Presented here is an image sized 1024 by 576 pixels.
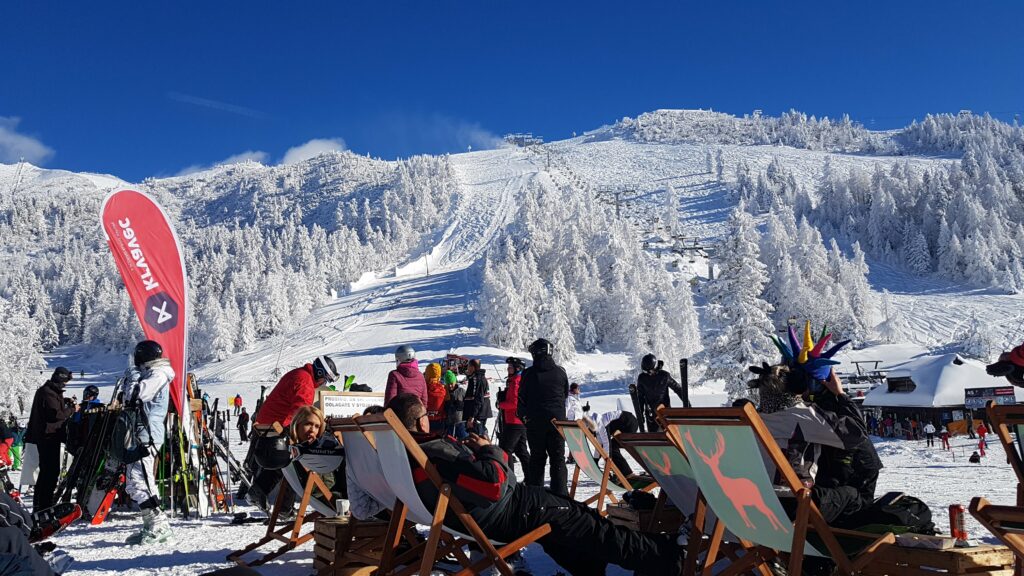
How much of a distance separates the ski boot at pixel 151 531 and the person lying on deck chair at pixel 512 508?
3.24 meters

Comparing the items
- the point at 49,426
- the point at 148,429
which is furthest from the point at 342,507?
the point at 49,426

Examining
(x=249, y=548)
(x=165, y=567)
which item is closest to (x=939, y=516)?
(x=249, y=548)

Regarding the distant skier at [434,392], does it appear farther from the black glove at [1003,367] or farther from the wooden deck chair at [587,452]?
the black glove at [1003,367]

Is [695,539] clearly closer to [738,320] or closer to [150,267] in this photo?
[150,267]

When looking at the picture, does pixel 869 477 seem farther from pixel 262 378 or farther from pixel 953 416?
pixel 262 378

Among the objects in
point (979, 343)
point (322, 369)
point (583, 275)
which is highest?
point (583, 275)

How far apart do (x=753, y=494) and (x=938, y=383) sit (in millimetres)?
32141

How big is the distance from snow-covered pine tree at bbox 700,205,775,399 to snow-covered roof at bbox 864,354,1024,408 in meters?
6.96

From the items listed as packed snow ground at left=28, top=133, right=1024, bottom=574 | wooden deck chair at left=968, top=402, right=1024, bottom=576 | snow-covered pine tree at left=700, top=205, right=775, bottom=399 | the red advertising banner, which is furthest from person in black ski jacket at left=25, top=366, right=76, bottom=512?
snow-covered pine tree at left=700, top=205, right=775, bottom=399

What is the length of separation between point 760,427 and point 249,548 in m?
4.03

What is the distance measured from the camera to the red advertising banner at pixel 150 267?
298 inches

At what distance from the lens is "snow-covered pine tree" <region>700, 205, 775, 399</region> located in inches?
1088

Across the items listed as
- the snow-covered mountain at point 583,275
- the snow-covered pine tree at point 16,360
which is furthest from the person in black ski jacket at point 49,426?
the snow-covered pine tree at point 16,360

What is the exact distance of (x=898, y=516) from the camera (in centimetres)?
339
